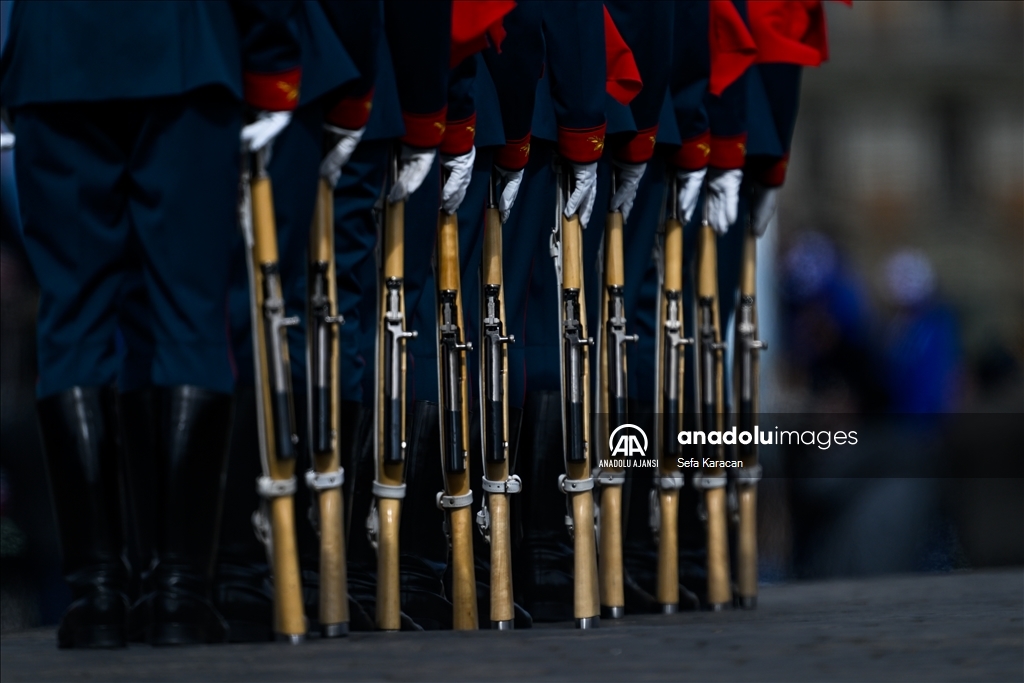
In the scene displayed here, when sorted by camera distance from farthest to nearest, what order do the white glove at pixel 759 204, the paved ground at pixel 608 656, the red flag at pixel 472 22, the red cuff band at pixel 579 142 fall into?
1. the white glove at pixel 759 204
2. the red cuff band at pixel 579 142
3. the red flag at pixel 472 22
4. the paved ground at pixel 608 656

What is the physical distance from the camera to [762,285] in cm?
927

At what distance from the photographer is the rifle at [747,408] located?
24.2 feet

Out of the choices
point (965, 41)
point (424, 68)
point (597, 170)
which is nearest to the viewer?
point (424, 68)

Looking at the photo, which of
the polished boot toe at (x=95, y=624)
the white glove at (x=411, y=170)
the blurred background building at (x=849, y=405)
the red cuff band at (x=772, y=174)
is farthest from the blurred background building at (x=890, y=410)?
the polished boot toe at (x=95, y=624)

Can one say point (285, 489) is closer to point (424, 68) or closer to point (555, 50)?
point (424, 68)

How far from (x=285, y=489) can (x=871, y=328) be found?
18.3ft

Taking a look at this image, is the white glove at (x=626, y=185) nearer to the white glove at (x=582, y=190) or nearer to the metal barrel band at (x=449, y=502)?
the white glove at (x=582, y=190)

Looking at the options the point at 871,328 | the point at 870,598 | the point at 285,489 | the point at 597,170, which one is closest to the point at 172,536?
the point at 285,489

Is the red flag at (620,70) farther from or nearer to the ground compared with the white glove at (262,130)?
farther from the ground

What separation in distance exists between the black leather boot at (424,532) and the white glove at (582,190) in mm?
806

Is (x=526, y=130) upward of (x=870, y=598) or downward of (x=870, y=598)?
upward

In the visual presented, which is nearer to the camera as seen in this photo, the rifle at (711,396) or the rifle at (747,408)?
the rifle at (711,396)

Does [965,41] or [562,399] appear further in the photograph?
[965,41]

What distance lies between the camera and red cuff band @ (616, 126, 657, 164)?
6.52 metres
